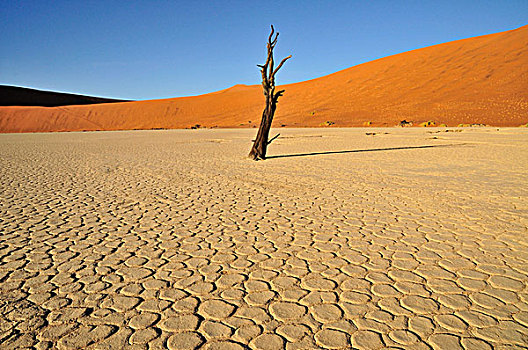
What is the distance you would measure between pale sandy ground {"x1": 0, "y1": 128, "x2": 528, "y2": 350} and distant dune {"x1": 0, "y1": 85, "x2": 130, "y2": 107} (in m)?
93.5

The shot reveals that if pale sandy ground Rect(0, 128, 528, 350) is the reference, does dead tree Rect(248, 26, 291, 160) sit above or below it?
above

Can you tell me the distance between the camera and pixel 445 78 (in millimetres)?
45188

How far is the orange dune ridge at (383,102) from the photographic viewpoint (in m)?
36.9

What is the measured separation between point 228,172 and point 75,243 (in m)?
5.74

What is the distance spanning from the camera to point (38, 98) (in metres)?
90.9

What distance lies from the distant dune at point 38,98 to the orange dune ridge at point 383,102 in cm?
2712

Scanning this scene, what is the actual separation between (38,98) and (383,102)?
266 feet

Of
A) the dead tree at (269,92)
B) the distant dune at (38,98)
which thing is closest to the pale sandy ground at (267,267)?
the dead tree at (269,92)

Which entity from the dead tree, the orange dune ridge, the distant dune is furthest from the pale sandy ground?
the distant dune

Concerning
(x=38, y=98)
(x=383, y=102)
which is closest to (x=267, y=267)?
(x=383, y=102)

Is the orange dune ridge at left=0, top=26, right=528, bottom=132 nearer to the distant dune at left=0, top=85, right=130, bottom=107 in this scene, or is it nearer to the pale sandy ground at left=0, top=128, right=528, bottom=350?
the distant dune at left=0, top=85, right=130, bottom=107

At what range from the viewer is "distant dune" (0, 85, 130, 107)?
287 feet

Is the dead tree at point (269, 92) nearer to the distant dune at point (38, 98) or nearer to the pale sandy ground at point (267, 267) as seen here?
the pale sandy ground at point (267, 267)

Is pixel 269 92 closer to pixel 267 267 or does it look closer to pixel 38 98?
pixel 267 267
